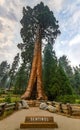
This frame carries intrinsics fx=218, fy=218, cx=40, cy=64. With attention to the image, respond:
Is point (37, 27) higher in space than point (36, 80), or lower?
higher

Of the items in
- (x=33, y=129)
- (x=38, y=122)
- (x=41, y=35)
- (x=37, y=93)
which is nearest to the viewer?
(x=33, y=129)

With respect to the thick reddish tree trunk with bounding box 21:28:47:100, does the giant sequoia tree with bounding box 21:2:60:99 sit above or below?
above

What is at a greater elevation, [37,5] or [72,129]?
[37,5]

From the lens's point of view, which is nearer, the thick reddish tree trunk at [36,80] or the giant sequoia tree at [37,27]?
the thick reddish tree trunk at [36,80]

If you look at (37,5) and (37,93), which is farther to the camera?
(37,5)

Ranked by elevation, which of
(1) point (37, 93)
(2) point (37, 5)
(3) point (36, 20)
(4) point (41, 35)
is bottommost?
(1) point (37, 93)

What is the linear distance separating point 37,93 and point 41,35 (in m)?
12.3

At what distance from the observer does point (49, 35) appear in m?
43.0

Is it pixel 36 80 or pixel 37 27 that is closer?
pixel 36 80

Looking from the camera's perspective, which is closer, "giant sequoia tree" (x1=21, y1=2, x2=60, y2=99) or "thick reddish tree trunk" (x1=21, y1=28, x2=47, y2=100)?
"thick reddish tree trunk" (x1=21, y1=28, x2=47, y2=100)

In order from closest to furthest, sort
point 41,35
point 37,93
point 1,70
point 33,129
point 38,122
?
point 33,129
point 38,122
point 37,93
point 41,35
point 1,70

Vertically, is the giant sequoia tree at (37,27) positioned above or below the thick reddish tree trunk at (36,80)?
above

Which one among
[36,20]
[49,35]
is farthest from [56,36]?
[36,20]

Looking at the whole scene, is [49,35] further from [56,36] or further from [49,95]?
[49,95]
